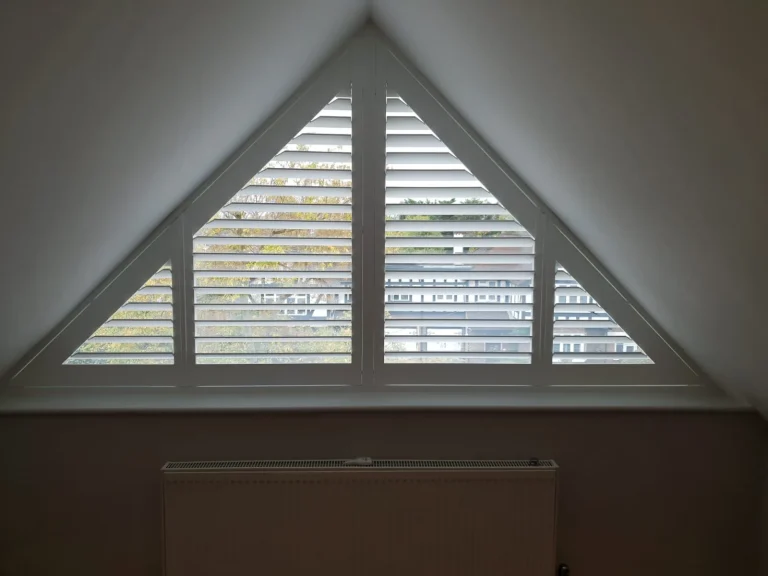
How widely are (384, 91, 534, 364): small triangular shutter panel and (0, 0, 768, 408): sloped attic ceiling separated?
0.52 feet

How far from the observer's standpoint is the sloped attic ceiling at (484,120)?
708 mm

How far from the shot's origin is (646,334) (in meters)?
1.68

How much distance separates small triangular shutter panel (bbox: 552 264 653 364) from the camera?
167 cm

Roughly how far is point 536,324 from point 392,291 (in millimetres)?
478

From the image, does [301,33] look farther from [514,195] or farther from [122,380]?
[122,380]

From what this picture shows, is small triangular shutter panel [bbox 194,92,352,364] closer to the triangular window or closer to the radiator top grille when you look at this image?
the triangular window

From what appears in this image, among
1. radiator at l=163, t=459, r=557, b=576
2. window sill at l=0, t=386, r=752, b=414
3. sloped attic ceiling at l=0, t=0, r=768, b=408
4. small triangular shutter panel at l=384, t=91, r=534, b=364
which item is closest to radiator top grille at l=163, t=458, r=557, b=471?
radiator at l=163, t=459, r=557, b=576

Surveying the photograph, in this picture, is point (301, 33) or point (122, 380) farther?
point (122, 380)

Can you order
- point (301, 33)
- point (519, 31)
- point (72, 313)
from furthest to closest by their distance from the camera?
point (72, 313), point (301, 33), point (519, 31)

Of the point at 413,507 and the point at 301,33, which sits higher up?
the point at 301,33

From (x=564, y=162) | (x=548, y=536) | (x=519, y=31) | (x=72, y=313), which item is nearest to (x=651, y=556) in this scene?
(x=548, y=536)

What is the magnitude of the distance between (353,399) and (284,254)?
50 cm

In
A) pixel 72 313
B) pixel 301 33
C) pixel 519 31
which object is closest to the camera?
pixel 519 31

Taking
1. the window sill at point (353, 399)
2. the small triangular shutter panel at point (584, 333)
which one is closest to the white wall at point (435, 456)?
the window sill at point (353, 399)
